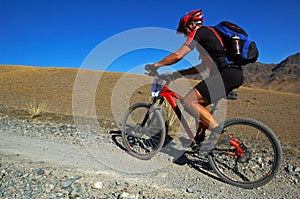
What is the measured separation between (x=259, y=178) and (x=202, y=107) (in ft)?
4.79

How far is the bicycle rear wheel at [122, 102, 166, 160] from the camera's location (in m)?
5.05

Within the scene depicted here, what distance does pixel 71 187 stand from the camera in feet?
11.5

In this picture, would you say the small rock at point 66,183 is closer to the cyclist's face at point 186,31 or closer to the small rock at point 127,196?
the small rock at point 127,196

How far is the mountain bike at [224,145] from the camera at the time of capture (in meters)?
4.31

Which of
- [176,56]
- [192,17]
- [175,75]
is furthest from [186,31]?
[175,75]

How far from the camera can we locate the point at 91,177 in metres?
3.89

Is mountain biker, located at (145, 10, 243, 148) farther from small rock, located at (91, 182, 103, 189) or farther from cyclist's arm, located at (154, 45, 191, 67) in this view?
small rock, located at (91, 182, 103, 189)

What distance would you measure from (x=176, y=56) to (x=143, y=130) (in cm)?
175

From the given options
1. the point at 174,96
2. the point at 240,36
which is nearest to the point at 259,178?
the point at 174,96

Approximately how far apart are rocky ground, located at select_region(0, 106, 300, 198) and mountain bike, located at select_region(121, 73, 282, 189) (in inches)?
9.6

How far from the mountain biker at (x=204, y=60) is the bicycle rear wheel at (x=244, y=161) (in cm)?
30

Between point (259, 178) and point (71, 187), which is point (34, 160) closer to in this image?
point (71, 187)

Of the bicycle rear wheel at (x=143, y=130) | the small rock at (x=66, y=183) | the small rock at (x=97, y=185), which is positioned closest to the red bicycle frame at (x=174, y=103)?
the bicycle rear wheel at (x=143, y=130)

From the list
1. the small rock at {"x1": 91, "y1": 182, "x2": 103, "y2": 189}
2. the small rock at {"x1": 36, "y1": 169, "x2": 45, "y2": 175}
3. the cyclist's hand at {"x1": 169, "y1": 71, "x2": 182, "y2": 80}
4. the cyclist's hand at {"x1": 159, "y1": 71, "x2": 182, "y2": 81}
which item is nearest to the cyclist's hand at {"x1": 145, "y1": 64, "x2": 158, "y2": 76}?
the cyclist's hand at {"x1": 159, "y1": 71, "x2": 182, "y2": 81}
